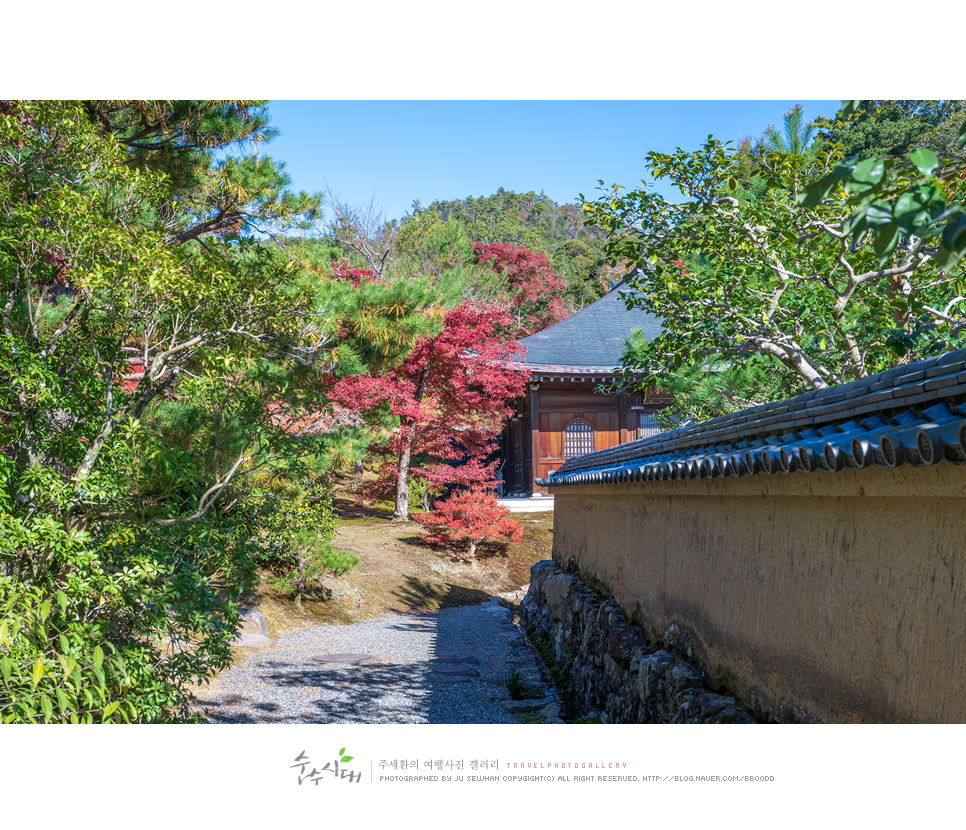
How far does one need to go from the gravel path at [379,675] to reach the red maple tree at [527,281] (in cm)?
1502

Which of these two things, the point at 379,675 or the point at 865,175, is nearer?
the point at 865,175

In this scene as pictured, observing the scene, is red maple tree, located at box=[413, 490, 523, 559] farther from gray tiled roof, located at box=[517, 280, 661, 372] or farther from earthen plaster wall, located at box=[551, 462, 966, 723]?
earthen plaster wall, located at box=[551, 462, 966, 723]

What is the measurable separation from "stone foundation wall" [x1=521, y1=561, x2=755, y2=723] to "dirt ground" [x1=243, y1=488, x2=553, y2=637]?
2884 mm

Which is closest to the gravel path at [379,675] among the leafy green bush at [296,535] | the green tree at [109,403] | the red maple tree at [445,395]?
the leafy green bush at [296,535]

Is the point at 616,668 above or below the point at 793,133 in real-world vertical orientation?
below

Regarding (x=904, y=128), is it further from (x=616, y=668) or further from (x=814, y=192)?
(x=814, y=192)

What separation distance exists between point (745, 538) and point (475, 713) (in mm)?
3638

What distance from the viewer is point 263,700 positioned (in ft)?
20.3

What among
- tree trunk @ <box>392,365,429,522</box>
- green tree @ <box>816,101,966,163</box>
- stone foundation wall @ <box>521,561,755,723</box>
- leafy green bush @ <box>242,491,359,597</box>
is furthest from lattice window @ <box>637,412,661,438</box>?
leafy green bush @ <box>242,491,359,597</box>

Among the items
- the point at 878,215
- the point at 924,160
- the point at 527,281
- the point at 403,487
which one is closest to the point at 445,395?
the point at 403,487

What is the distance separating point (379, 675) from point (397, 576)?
4.15 meters

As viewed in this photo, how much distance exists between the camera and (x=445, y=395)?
Answer: 1291 cm

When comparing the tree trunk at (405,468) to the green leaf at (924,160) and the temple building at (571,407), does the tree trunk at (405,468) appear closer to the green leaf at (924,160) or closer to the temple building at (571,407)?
the temple building at (571,407)

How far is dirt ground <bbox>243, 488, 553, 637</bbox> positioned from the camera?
9.41 m
